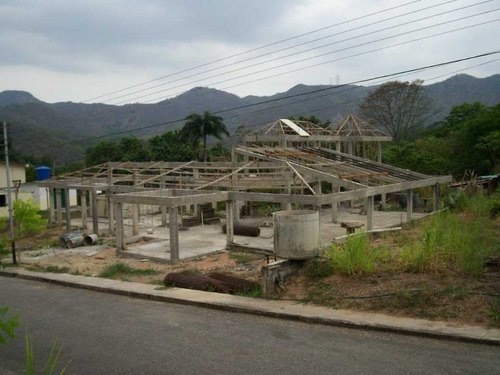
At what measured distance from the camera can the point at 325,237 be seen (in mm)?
19703

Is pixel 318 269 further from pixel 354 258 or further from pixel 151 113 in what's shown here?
pixel 151 113

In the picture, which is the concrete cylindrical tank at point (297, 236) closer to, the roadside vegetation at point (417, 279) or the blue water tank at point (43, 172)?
the roadside vegetation at point (417, 279)

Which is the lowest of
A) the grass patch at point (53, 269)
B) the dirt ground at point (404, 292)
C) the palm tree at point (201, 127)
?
the grass patch at point (53, 269)

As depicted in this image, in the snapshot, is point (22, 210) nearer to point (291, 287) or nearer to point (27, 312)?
point (27, 312)

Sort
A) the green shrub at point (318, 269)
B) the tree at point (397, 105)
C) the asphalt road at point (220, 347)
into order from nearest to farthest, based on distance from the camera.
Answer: the asphalt road at point (220, 347)
the green shrub at point (318, 269)
the tree at point (397, 105)

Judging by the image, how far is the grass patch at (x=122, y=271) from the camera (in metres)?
15.4

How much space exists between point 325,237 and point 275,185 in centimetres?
338

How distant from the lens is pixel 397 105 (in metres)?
62.2

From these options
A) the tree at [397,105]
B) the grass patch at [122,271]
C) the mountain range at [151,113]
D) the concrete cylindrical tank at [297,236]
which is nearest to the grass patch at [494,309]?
the concrete cylindrical tank at [297,236]

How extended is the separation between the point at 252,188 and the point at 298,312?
10748 mm

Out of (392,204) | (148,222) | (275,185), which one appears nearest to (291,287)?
(275,185)

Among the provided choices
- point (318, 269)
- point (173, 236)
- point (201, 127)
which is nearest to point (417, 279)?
point (318, 269)

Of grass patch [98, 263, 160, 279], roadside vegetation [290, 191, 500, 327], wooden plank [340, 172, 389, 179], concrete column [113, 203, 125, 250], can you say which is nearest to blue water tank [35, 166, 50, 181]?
concrete column [113, 203, 125, 250]

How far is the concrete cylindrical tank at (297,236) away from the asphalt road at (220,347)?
216 centimetres
